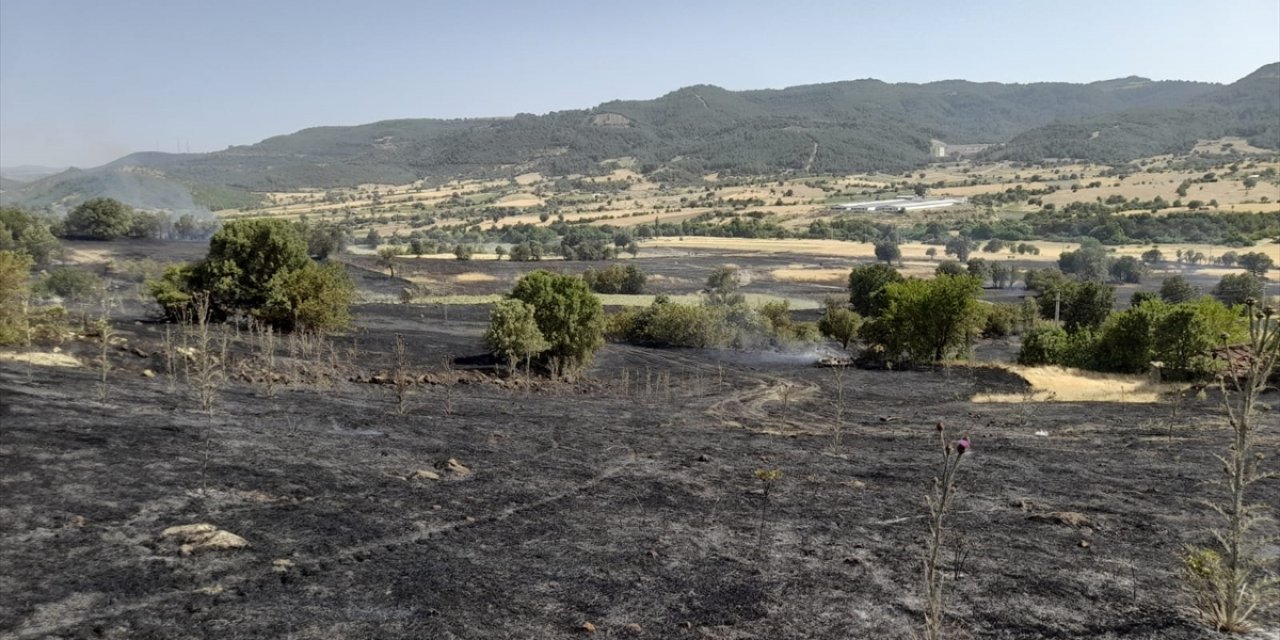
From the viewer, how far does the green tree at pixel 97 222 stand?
251 feet

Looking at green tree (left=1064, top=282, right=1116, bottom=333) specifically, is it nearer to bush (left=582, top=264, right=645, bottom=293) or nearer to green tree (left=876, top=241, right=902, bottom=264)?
bush (left=582, top=264, right=645, bottom=293)

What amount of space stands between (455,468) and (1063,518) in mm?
9965

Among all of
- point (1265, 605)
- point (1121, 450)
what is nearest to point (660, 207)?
point (1121, 450)

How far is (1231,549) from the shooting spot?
8.00m

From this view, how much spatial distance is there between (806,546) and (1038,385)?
26614 millimetres

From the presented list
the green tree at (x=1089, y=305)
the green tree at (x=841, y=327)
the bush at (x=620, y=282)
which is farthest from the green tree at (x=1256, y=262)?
the bush at (x=620, y=282)

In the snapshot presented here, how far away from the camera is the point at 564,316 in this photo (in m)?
33.3

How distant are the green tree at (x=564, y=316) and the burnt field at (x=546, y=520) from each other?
31.4ft

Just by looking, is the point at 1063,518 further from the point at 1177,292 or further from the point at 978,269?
the point at 978,269

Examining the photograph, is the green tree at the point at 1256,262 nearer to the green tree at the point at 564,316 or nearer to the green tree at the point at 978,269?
the green tree at the point at 978,269

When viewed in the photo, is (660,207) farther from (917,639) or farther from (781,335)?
(917,639)

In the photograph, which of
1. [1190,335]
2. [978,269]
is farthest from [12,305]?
[978,269]

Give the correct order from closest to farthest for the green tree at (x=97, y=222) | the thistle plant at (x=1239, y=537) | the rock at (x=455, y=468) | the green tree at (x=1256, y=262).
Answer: the thistle plant at (x=1239, y=537)
the rock at (x=455, y=468)
the green tree at (x=97, y=222)
the green tree at (x=1256, y=262)

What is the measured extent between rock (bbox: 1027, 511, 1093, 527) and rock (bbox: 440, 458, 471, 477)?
9334 millimetres
